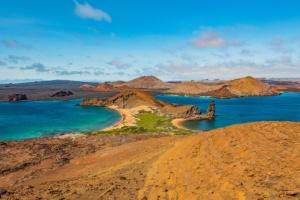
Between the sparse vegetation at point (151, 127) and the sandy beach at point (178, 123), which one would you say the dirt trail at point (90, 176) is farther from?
the sandy beach at point (178, 123)

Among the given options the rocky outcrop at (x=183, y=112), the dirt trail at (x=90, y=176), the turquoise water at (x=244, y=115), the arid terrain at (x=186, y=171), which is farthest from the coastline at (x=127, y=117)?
the arid terrain at (x=186, y=171)

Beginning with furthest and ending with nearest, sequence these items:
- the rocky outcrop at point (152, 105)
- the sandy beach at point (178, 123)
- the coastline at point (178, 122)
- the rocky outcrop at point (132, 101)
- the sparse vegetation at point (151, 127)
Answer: the rocky outcrop at point (132, 101) → the rocky outcrop at point (152, 105) → the coastline at point (178, 122) → the sandy beach at point (178, 123) → the sparse vegetation at point (151, 127)

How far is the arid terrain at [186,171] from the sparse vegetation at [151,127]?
86.0 ft

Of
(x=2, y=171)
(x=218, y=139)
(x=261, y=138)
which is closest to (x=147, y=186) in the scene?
(x=218, y=139)

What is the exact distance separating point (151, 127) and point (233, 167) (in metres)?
51.1

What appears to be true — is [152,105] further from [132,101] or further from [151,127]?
[151,127]

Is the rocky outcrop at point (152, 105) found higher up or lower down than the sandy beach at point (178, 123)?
higher up

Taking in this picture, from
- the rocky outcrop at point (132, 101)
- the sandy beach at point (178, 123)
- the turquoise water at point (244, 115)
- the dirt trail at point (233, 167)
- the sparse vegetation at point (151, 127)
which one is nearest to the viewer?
the dirt trail at point (233, 167)

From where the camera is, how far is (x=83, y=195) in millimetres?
22125

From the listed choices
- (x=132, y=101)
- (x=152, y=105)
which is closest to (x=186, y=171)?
(x=152, y=105)

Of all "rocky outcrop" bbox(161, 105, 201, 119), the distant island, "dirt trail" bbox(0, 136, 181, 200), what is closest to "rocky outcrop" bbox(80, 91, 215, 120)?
"rocky outcrop" bbox(161, 105, 201, 119)

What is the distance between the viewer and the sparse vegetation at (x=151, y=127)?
6629 centimetres

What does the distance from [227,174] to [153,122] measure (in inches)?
2375

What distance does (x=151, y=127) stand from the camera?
73.6 m
